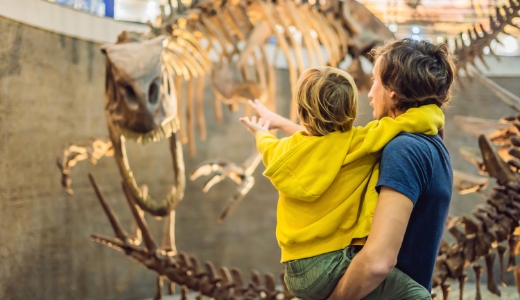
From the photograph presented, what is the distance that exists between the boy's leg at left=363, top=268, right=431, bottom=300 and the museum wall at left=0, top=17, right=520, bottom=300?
6.79 ft

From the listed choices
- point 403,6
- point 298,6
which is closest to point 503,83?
point 403,6

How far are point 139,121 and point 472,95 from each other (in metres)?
5.01

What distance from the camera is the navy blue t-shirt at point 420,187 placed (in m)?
1.27

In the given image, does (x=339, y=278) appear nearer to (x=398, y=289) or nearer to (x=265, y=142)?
(x=398, y=289)

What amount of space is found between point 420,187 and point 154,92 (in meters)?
2.17

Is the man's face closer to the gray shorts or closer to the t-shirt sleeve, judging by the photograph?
the t-shirt sleeve

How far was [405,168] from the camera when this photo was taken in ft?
4.17

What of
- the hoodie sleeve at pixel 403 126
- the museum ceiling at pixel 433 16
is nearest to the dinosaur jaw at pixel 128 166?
the hoodie sleeve at pixel 403 126

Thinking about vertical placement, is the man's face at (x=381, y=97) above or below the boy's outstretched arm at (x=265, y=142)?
above

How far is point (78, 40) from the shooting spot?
4.84 meters

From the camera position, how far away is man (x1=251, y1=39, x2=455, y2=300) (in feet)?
4.09

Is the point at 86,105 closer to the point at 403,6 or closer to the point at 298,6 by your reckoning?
the point at 298,6

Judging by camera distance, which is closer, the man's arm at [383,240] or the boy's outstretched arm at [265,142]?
the man's arm at [383,240]

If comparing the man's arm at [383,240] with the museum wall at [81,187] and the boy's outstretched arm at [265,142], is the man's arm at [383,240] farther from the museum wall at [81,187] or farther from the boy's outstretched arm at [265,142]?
the museum wall at [81,187]
